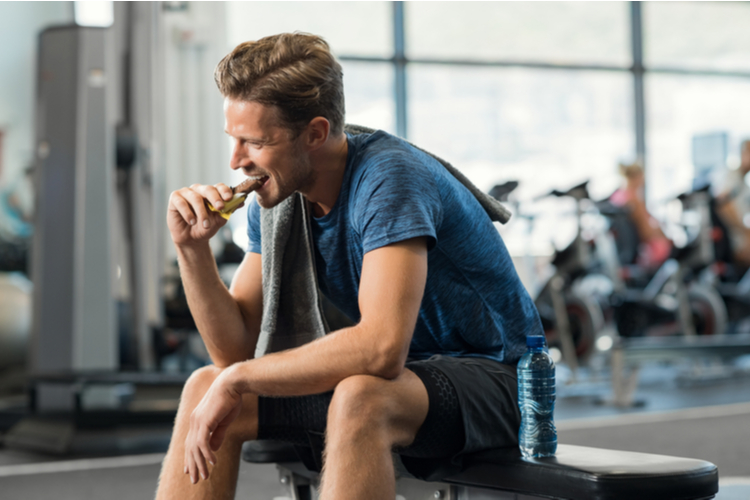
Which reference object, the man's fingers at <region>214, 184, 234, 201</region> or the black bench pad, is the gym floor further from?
the man's fingers at <region>214, 184, 234, 201</region>

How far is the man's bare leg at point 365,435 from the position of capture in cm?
112

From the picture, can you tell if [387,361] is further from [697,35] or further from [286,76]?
[697,35]

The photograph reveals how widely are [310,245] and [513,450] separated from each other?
500 millimetres

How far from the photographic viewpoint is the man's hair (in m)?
1.30

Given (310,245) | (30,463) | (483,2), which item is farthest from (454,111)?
(310,245)

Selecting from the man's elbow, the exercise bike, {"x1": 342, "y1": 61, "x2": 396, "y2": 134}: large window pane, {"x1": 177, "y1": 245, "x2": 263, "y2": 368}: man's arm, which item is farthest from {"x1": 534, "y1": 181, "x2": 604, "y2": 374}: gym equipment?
the man's elbow

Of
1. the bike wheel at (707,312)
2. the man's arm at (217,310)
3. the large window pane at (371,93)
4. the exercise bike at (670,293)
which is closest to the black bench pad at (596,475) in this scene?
the man's arm at (217,310)

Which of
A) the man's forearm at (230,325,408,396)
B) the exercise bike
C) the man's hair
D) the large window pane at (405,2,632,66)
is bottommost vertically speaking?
the exercise bike

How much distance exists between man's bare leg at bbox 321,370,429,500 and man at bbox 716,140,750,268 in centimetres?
503

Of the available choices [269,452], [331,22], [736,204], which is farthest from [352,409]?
[331,22]

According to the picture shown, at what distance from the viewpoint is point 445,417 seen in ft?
4.15

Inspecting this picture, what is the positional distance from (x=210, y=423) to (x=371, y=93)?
629cm

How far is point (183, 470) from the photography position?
4.31ft

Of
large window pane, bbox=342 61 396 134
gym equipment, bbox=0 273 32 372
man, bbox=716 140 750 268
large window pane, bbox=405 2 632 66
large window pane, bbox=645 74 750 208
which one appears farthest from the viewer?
large window pane, bbox=645 74 750 208
